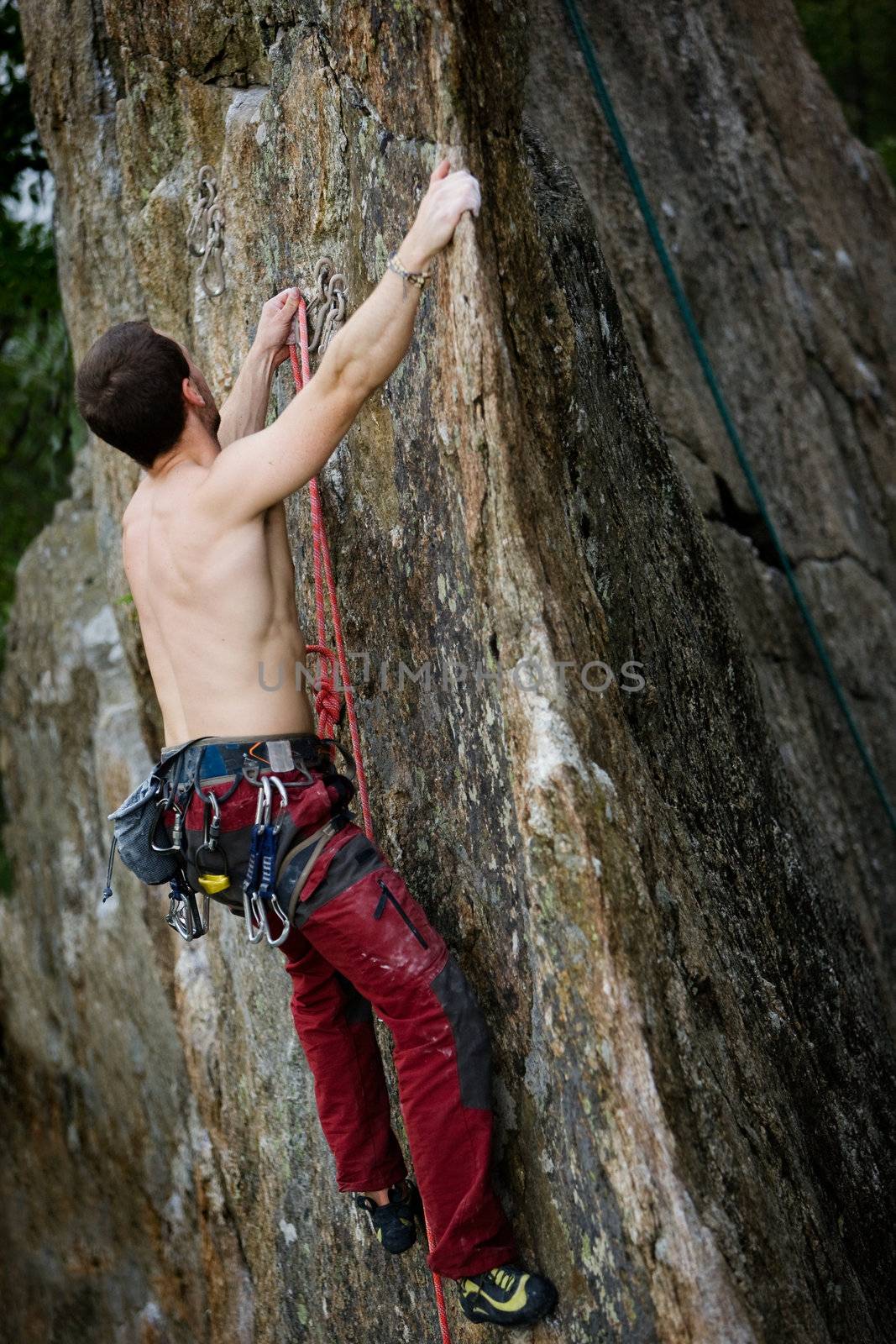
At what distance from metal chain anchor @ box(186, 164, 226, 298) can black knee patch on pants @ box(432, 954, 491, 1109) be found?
2711 mm

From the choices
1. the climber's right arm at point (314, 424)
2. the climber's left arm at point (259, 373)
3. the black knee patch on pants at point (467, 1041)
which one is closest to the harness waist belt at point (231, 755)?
the climber's right arm at point (314, 424)

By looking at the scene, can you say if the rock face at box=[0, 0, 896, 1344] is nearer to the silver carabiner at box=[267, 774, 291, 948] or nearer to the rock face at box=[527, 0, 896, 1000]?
the rock face at box=[527, 0, 896, 1000]

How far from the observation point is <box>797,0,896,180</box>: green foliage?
37.1ft

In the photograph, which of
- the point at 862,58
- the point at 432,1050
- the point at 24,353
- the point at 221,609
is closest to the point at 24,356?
the point at 24,353

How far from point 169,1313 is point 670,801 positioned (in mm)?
4506

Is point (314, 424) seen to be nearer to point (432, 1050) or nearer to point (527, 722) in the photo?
point (527, 722)

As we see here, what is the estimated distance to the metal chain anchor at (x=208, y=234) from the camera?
4.40 m

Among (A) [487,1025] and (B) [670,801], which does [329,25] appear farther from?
(A) [487,1025]

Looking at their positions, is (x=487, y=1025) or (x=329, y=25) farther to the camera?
(x=329, y=25)

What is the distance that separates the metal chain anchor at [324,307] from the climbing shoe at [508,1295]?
268cm

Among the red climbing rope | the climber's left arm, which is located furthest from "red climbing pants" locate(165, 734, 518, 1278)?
the climber's left arm

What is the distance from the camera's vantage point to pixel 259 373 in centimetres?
365

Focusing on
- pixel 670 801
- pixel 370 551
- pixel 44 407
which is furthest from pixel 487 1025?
pixel 44 407

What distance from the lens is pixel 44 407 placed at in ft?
30.4
